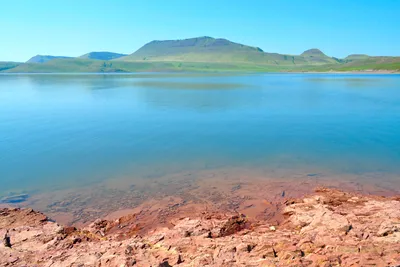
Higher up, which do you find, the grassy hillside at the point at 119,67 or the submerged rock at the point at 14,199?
the grassy hillside at the point at 119,67

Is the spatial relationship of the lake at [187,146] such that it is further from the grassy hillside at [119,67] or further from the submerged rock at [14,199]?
the grassy hillside at [119,67]

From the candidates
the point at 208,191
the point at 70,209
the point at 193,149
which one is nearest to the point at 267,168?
the point at 208,191

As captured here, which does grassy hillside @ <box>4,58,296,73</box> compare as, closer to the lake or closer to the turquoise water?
the turquoise water

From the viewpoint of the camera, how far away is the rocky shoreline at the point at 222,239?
4469mm

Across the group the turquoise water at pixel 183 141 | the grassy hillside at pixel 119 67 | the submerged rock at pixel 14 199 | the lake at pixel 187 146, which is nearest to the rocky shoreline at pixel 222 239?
the submerged rock at pixel 14 199

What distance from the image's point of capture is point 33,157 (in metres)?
11.4

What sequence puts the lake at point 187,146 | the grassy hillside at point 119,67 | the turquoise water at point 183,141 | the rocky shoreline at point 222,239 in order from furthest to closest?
the grassy hillside at point 119,67, the turquoise water at point 183,141, the lake at point 187,146, the rocky shoreline at point 222,239

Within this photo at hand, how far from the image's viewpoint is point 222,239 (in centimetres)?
524

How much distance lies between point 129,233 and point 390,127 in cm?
1627

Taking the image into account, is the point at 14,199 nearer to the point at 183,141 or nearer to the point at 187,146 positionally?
the point at 187,146

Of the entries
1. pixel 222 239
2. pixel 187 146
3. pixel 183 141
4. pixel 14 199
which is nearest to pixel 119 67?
pixel 183 141

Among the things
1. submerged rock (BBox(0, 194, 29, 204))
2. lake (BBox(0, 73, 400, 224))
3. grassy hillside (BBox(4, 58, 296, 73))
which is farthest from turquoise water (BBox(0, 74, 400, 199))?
grassy hillside (BBox(4, 58, 296, 73))

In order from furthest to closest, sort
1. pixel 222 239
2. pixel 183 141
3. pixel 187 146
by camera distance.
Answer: pixel 183 141, pixel 187 146, pixel 222 239

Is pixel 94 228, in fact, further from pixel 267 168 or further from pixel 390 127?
pixel 390 127
